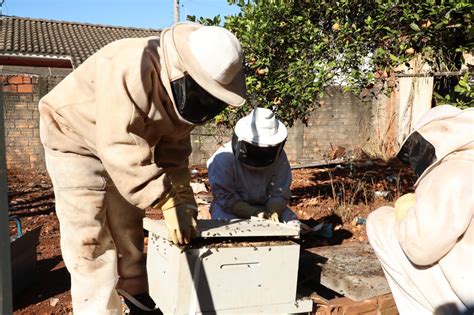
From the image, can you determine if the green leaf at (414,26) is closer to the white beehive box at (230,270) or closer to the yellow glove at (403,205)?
the yellow glove at (403,205)

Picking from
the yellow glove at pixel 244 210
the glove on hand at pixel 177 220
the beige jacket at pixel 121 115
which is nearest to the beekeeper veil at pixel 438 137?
the glove on hand at pixel 177 220

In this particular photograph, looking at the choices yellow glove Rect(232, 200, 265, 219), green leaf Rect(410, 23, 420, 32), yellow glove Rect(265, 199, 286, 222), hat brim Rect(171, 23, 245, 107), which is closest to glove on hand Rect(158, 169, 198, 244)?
hat brim Rect(171, 23, 245, 107)

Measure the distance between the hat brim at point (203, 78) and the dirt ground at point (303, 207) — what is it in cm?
223

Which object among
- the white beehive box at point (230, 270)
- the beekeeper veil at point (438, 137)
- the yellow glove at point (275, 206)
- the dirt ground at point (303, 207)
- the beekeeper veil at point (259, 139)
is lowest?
the dirt ground at point (303, 207)

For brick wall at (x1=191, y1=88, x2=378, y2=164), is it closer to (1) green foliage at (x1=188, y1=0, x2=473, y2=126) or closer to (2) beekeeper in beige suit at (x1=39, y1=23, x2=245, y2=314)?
(1) green foliage at (x1=188, y1=0, x2=473, y2=126)

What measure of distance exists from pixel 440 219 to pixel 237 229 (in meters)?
0.96

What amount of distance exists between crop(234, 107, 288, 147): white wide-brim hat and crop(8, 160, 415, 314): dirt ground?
1.55m

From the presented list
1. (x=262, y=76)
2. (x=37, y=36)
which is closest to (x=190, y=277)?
(x=262, y=76)

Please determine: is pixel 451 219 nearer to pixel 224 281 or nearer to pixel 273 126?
pixel 224 281

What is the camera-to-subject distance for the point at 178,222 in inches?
85.9

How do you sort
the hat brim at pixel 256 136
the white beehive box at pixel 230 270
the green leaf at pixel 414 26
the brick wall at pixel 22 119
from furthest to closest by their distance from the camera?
the brick wall at pixel 22 119
the green leaf at pixel 414 26
the hat brim at pixel 256 136
the white beehive box at pixel 230 270

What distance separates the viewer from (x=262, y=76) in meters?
4.50

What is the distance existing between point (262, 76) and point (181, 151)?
1908 millimetres

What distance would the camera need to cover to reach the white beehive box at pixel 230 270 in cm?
225
